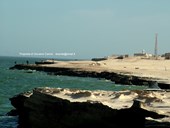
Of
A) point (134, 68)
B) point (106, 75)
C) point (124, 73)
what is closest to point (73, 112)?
point (124, 73)

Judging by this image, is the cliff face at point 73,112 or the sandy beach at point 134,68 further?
the sandy beach at point 134,68

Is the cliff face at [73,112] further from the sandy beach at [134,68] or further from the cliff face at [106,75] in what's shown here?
the sandy beach at [134,68]

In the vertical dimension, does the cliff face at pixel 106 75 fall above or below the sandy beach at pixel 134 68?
below

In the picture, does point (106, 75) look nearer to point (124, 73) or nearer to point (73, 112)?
point (124, 73)

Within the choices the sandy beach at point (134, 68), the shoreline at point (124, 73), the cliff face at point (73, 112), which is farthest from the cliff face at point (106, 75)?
the cliff face at point (73, 112)

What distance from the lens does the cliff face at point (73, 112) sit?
19.8 m

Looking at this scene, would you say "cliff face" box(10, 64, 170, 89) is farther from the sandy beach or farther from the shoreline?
the sandy beach

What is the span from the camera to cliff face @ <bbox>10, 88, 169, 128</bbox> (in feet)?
65.0

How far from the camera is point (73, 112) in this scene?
73.2 feet

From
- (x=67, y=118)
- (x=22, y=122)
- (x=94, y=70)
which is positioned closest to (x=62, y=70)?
(x=94, y=70)

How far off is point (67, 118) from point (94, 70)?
68890mm

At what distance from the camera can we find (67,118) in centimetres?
2292

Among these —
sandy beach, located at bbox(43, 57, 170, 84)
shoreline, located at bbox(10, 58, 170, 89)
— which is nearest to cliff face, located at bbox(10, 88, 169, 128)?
shoreline, located at bbox(10, 58, 170, 89)

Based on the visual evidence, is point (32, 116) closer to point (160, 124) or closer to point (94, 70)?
point (160, 124)
